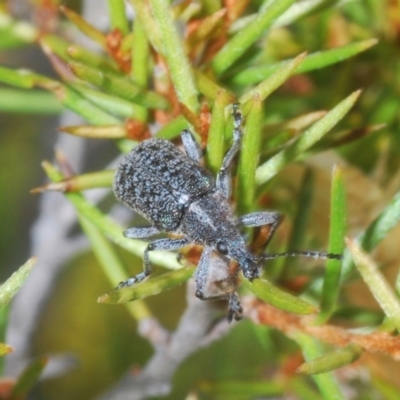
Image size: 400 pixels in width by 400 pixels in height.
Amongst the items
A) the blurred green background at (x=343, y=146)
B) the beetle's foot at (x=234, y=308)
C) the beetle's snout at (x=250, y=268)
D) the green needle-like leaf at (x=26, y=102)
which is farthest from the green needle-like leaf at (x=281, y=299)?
the green needle-like leaf at (x=26, y=102)

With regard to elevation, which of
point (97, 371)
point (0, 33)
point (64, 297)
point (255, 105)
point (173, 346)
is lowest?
point (97, 371)

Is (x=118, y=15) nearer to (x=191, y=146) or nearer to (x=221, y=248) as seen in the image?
(x=191, y=146)

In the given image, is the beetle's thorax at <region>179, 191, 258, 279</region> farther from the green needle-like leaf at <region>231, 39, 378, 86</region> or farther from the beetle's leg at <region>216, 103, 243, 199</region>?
the green needle-like leaf at <region>231, 39, 378, 86</region>

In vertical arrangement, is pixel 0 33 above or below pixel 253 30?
above

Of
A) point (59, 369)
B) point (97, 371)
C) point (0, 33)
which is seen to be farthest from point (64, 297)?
point (0, 33)

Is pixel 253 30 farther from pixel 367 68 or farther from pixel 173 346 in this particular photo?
pixel 367 68

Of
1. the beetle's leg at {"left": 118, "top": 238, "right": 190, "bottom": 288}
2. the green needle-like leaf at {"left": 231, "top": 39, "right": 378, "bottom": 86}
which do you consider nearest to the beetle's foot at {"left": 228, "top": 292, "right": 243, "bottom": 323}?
the beetle's leg at {"left": 118, "top": 238, "right": 190, "bottom": 288}

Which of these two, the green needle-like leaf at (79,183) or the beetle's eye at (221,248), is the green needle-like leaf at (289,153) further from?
the green needle-like leaf at (79,183)
